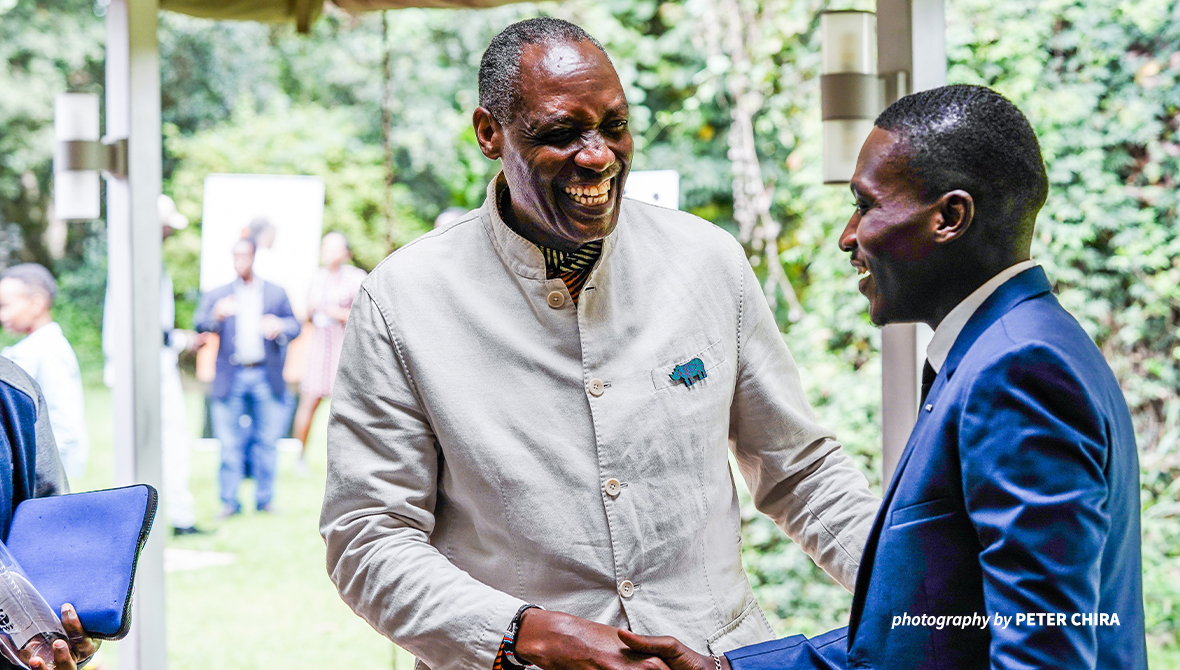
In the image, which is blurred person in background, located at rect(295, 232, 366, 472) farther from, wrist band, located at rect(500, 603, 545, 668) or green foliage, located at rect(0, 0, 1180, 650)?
wrist band, located at rect(500, 603, 545, 668)

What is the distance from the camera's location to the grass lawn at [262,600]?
5.58 m

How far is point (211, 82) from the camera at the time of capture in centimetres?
1381

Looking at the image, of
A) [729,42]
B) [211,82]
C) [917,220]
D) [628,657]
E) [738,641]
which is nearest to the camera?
[917,220]

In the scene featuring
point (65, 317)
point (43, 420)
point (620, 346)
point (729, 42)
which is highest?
point (729, 42)

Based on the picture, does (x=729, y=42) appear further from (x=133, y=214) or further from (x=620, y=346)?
(x=620, y=346)

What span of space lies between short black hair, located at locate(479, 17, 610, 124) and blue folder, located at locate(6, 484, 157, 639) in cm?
83

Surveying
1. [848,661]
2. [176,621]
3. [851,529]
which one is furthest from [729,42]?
[848,661]

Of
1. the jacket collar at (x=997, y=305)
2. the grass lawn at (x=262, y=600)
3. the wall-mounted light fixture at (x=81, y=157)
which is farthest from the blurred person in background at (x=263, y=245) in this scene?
the jacket collar at (x=997, y=305)


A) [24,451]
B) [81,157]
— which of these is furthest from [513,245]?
[81,157]

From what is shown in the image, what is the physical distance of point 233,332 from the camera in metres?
7.47

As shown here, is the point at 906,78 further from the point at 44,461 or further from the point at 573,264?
the point at 44,461

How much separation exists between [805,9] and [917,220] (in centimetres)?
490

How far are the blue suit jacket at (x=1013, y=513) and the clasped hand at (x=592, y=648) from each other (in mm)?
290

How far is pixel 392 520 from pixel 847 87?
4.95ft
